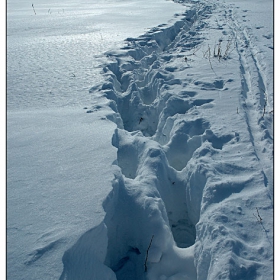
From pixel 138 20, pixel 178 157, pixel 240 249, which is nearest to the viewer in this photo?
pixel 240 249

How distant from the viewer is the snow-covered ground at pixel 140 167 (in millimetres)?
1756

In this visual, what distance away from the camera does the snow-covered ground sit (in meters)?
1.76

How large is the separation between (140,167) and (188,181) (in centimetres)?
48

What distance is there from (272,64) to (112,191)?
13.4ft

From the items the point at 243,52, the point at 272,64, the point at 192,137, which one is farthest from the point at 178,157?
the point at 243,52

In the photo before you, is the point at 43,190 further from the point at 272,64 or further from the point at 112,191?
the point at 272,64

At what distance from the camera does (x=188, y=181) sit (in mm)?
2600

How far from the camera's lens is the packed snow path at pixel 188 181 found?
6.00 feet

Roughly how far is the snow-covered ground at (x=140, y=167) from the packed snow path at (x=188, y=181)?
0.01m

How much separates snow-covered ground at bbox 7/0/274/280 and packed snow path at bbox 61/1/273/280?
10mm

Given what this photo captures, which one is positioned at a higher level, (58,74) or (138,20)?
(138,20)

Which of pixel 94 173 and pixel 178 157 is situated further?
pixel 178 157

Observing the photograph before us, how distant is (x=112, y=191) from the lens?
6.81 ft

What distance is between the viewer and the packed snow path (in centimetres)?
183
